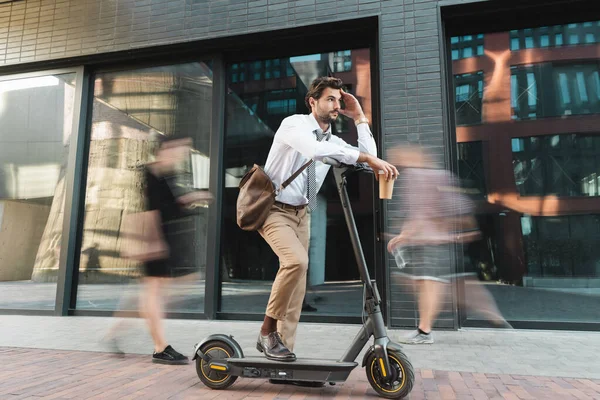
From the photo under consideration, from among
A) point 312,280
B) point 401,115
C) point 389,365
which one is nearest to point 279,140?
point 389,365

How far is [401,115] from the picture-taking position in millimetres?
4906

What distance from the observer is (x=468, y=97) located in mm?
5266

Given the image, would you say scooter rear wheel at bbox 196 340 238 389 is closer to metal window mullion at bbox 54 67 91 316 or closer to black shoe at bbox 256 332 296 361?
black shoe at bbox 256 332 296 361

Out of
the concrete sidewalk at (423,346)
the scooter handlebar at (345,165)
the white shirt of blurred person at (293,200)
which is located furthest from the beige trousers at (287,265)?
the concrete sidewalk at (423,346)

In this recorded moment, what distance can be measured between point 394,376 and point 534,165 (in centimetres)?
365

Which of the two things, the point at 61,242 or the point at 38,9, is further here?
the point at 38,9

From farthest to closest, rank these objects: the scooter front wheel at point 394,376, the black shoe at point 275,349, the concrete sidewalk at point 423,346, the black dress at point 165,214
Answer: the black dress at point 165,214
the concrete sidewalk at point 423,346
the black shoe at point 275,349
the scooter front wheel at point 394,376

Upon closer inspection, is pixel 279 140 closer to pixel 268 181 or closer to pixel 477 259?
pixel 268 181

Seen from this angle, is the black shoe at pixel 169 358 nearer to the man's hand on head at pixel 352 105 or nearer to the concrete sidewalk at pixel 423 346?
the concrete sidewalk at pixel 423 346

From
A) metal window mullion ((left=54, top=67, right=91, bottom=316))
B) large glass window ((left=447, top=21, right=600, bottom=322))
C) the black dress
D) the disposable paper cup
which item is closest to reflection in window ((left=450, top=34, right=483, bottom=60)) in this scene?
large glass window ((left=447, top=21, right=600, bottom=322))

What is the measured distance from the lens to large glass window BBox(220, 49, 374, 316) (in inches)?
207

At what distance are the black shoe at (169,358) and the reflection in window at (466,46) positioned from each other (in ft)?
14.7

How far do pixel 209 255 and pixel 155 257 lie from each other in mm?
2016

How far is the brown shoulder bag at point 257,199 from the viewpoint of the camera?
2719 millimetres
